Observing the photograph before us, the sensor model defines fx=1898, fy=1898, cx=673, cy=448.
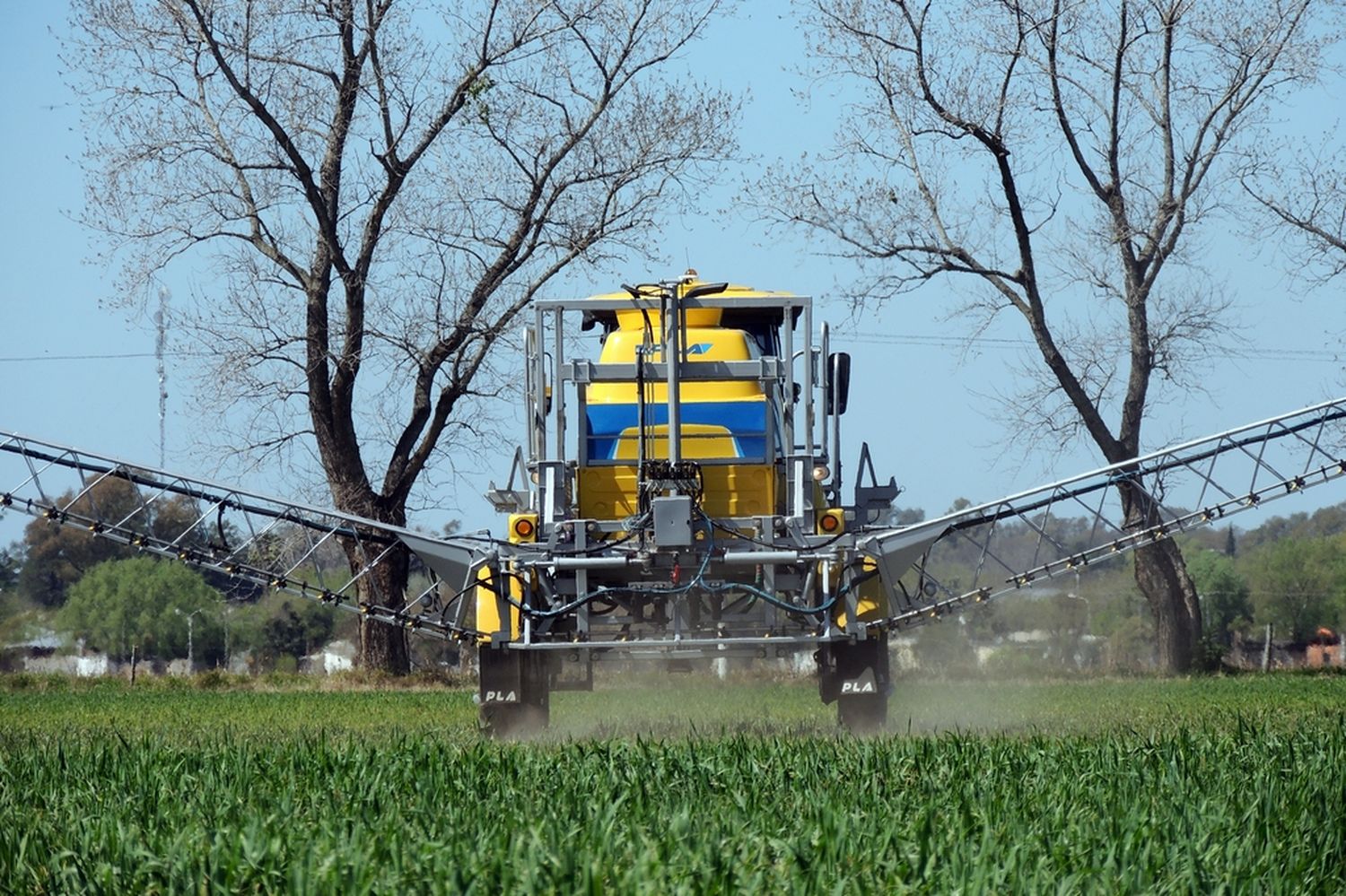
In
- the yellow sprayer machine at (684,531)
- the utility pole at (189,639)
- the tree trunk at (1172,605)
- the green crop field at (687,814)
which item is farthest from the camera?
the utility pole at (189,639)

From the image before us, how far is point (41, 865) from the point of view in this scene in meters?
7.31

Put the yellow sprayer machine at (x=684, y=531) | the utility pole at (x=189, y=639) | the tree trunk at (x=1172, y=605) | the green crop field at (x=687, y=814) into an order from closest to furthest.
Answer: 1. the green crop field at (x=687, y=814)
2. the yellow sprayer machine at (x=684, y=531)
3. the tree trunk at (x=1172, y=605)
4. the utility pole at (x=189, y=639)

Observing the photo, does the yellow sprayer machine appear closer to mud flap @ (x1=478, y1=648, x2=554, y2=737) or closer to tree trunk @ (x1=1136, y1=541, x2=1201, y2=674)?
mud flap @ (x1=478, y1=648, x2=554, y2=737)

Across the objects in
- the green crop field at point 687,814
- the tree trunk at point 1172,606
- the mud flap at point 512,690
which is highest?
the tree trunk at point 1172,606

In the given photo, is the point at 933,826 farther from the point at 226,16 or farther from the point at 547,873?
the point at 226,16

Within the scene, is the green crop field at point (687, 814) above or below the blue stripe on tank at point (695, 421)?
below

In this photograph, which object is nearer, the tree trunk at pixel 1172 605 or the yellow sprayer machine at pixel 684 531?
the yellow sprayer machine at pixel 684 531

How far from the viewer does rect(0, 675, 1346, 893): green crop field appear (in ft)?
21.7

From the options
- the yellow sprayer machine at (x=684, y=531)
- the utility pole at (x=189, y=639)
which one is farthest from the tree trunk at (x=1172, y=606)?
the utility pole at (x=189, y=639)

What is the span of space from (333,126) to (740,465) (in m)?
18.3

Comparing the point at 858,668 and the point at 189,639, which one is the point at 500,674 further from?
the point at 189,639

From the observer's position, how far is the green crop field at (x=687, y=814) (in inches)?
260

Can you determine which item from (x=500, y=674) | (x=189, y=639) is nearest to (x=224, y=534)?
(x=500, y=674)

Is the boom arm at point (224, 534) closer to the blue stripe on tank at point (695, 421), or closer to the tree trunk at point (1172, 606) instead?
the blue stripe on tank at point (695, 421)
